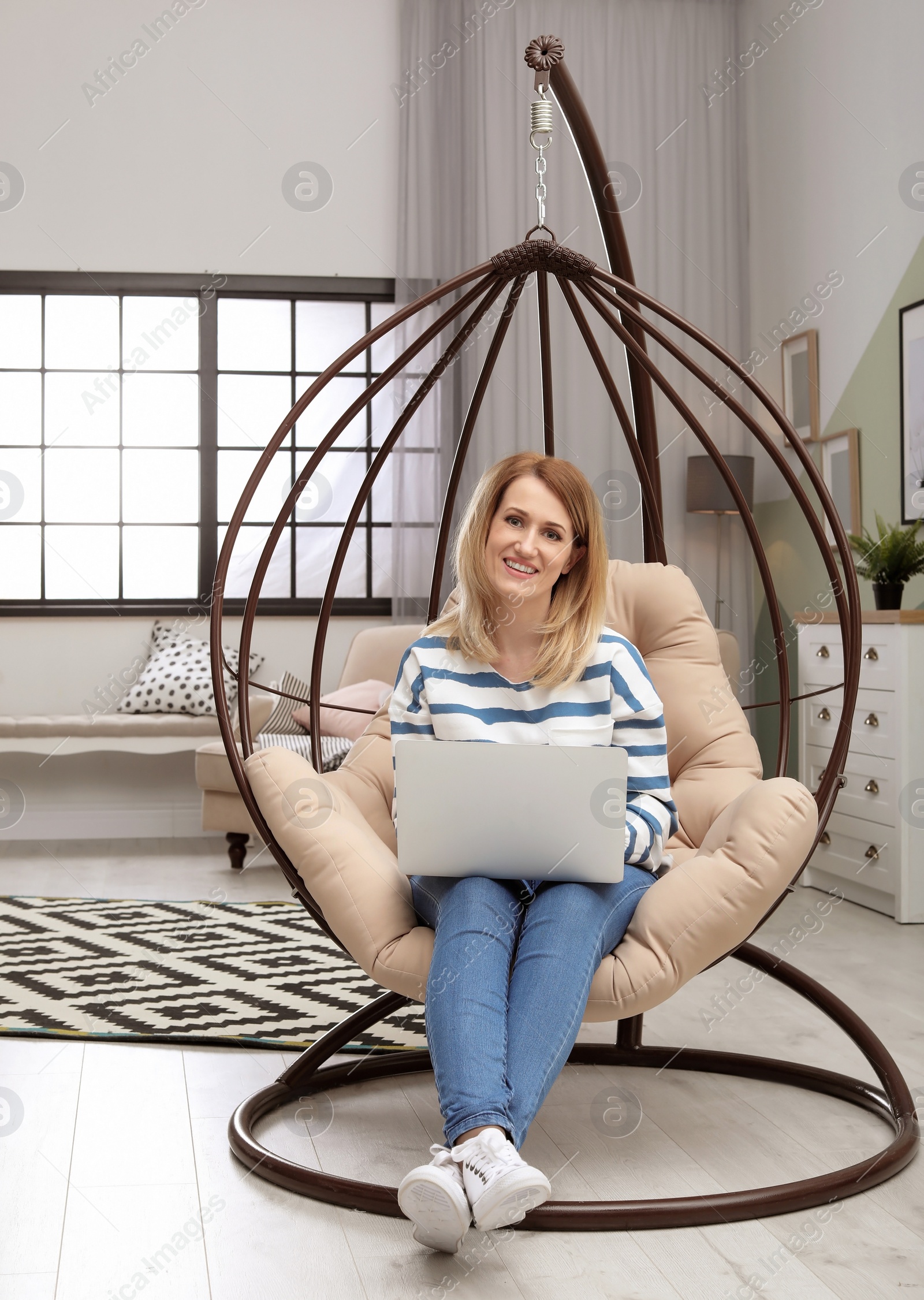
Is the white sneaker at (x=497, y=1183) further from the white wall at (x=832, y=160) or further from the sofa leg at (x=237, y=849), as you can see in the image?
the white wall at (x=832, y=160)

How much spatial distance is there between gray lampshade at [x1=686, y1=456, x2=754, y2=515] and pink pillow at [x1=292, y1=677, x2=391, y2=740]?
1.53 meters

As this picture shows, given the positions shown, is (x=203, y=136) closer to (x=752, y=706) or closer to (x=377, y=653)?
(x=377, y=653)

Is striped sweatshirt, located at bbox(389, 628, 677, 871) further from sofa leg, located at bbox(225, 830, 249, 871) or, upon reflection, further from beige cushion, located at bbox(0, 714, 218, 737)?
beige cushion, located at bbox(0, 714, 218, 737)

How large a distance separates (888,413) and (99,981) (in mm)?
2958

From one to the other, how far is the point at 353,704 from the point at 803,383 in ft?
6.81

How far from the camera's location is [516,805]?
62.6 inches

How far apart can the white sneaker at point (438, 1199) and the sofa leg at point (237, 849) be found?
113 inches

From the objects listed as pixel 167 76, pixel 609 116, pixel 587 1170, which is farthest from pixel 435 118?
pixel 587 1170

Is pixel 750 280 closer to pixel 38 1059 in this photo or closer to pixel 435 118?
pixel 435 118

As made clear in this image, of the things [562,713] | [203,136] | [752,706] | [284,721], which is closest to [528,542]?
[562,713]

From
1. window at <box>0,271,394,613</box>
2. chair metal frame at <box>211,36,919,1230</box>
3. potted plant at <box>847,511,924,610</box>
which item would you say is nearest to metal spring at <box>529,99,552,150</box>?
chair metal frame at <box>211,36,919,1230</box>

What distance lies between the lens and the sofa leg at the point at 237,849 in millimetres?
4195

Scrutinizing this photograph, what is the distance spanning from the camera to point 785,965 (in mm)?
1958

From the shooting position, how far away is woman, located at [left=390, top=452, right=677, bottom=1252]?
141cm
